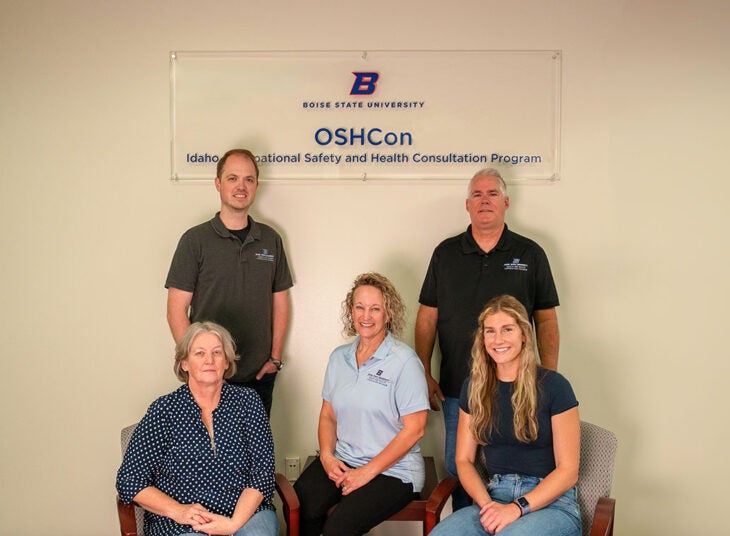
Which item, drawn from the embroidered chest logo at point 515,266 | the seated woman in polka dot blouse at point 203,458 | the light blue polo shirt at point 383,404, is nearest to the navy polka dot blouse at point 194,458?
the seated woman in polka dot blouse at point 203,458

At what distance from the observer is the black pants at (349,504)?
9.45ft

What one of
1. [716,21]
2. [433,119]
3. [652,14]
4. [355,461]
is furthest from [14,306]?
[716,21]

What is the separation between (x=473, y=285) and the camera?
11.1 feet

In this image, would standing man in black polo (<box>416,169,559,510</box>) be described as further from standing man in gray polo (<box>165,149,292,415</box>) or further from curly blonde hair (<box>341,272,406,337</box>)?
standing man in gray polo (<box>165,149,292,415</box>)

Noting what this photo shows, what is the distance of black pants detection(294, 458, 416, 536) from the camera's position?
9.45 feet

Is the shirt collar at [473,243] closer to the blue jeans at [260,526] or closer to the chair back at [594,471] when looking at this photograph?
the chair back at [594,471]

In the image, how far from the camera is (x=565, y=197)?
3805 millimetres

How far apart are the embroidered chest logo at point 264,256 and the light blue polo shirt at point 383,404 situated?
0.73m

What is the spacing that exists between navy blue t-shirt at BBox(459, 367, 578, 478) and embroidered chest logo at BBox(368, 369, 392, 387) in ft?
1.28

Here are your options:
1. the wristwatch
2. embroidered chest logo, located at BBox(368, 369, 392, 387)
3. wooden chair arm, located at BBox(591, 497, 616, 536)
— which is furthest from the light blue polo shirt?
wooden chair arm, located at BBox(591, 497, 616, 536)

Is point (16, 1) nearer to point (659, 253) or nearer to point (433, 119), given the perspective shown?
point (433, 119)

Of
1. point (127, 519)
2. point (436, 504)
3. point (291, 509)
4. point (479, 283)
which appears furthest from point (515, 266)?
point (127, 519)

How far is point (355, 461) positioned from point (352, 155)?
153 centimetres

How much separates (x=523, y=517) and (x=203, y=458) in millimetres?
1166
